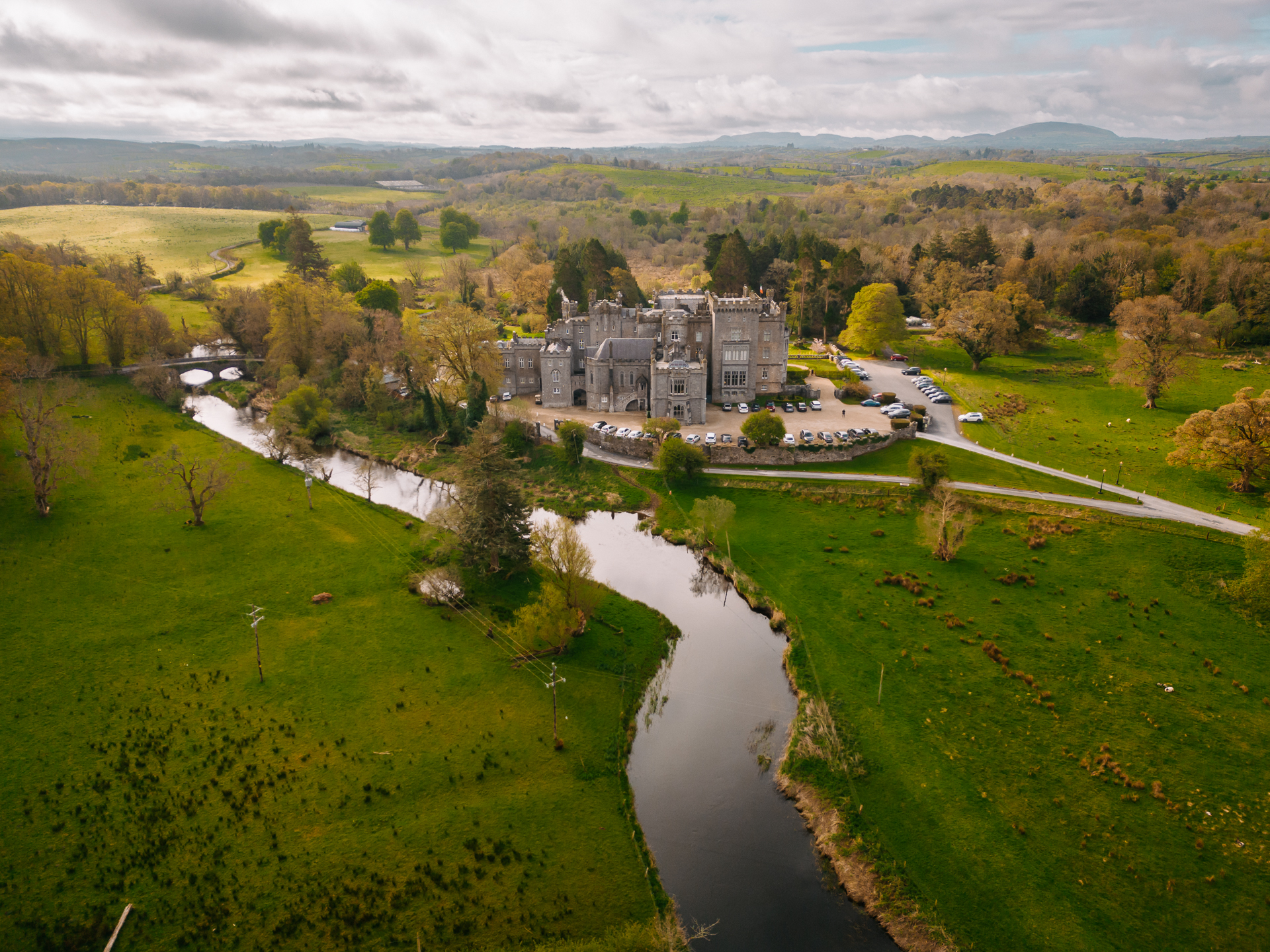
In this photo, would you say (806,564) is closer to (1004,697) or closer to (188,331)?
(1004,697)

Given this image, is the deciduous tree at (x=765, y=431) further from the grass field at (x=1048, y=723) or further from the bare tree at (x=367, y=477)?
the bare tree at (x=367, y=477)

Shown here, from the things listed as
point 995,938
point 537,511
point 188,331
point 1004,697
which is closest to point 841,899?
point 995,938

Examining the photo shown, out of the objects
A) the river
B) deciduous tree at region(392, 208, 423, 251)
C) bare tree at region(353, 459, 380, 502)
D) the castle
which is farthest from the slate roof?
deciduous tree at region(392, 208, 423, 251)

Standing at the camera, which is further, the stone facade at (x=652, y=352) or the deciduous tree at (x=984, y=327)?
the deciduous tree at (x=984, y=327)

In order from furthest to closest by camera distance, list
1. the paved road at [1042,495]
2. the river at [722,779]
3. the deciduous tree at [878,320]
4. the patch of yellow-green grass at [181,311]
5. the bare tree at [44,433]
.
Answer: the patch of yellow-green grass at [181,311] < the deciduous tree at [878,320] < the bare tree at [44,433] < the paved road at [1042,495] < the river at [722,779]

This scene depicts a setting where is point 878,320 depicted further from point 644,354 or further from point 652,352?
point 644,354

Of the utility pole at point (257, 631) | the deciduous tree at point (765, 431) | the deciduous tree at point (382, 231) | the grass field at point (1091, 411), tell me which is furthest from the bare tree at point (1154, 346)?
the deciduous tree at point (382, 231)
